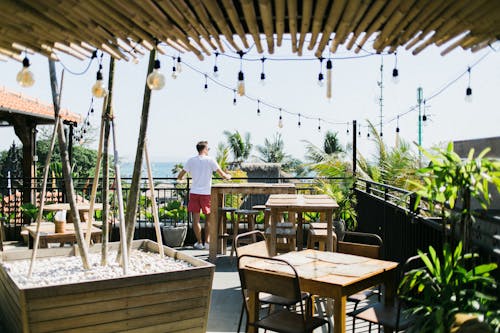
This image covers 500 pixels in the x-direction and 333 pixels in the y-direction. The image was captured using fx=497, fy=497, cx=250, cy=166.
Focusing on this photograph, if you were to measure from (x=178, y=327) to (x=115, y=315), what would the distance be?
0.46m

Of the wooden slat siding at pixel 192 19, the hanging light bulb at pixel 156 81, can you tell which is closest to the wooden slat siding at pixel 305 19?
the wooden slat siding at pixel 192 19

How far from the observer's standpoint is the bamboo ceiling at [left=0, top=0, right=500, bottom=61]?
2865 mm

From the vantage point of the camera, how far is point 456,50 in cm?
353

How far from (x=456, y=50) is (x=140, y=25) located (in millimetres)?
2199

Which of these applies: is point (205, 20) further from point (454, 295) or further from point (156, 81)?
point (454, 295)

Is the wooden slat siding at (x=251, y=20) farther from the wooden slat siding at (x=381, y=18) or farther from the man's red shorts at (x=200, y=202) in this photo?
the man's red shorts at (x=200, y=202)

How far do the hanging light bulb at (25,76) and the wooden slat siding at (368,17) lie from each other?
2.34 metres

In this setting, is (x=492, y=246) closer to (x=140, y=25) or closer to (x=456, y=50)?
(x=456, y=50)

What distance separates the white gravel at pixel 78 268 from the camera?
3465 millimetres

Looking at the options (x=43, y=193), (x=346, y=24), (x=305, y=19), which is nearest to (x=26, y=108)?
(x=43, y=193)

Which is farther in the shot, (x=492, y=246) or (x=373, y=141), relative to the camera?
(x=373, y=141)

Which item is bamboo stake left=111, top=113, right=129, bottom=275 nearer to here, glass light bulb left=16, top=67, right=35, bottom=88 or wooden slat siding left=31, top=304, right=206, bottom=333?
wooden slat siding left=31, top=304, right=206, bottom=333

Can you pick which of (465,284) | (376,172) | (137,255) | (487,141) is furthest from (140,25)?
(376,172)

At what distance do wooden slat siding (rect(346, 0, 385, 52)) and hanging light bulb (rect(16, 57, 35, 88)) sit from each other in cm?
234
